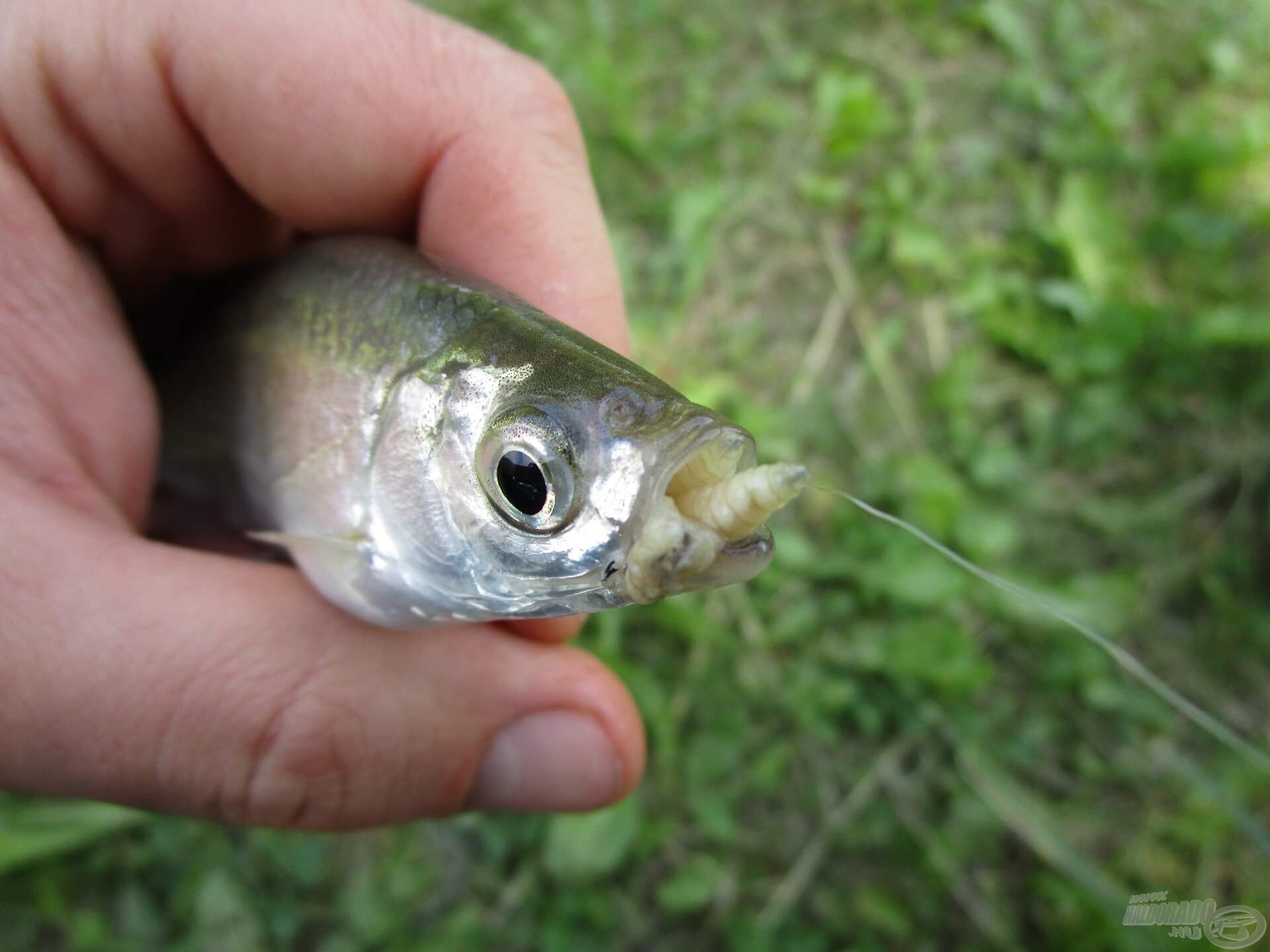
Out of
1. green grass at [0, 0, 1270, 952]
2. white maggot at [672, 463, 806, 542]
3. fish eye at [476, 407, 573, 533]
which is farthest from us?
green grass at [0, 0, 1270, 952]

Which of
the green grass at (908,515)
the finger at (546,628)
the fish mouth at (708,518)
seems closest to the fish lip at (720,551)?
the fish mouth at (708,518)

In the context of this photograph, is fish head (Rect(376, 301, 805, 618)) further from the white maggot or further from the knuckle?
the knuckle

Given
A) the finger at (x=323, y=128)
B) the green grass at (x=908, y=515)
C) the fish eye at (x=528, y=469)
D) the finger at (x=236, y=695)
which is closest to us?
the fish eye at (x=528, y=469)

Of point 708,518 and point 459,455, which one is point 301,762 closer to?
point 459,455

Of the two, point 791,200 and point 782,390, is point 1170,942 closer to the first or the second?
point 782,390

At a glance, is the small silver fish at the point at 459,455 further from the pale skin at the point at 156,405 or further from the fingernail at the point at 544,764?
the fingernail at the point at 544,764

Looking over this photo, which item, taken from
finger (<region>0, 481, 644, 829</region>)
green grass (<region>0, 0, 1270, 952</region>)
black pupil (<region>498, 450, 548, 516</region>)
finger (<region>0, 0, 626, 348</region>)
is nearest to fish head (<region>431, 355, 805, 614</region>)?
black pupil (<region>498, 450, 548, 516</region>)
